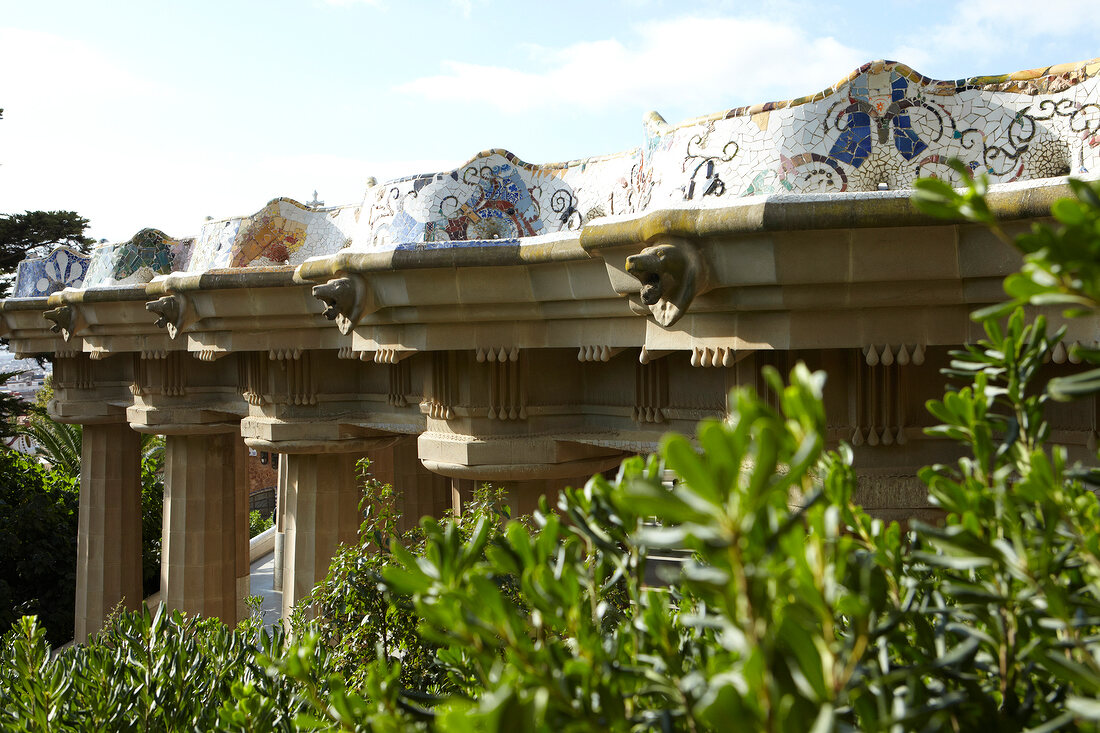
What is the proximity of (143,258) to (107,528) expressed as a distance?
6198mm

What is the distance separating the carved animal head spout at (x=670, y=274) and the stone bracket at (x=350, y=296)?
320 centimetres

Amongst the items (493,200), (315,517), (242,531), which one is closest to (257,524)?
(242,531)

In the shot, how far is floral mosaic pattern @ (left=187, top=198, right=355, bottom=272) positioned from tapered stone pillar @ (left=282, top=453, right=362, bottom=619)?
2.34m

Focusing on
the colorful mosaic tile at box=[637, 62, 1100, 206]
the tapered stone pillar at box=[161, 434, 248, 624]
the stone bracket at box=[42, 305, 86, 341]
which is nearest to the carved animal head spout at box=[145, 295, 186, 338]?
the stone bracket at box=[42, 305, 86, 341]

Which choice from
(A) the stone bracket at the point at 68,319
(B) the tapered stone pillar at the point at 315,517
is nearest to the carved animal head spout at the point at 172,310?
(B) the tapered stone pillar at the point at 315,517

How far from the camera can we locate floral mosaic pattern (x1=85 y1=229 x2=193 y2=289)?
1471cm

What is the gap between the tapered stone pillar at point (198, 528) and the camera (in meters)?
16.0

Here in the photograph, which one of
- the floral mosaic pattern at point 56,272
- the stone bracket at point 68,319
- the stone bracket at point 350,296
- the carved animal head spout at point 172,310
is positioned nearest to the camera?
the stone bracket at point 350,296

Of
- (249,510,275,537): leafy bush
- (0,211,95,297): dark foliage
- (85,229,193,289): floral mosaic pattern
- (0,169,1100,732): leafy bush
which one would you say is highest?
(0,211,95,297): dark foliage

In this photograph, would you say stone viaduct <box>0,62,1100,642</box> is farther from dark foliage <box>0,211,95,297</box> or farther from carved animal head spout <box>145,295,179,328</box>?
dark foliage <box>0,211,95,297</box>

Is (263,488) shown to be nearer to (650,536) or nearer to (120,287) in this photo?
(120,287)

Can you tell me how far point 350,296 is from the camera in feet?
28.8

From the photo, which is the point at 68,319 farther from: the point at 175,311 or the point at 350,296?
the point at 350,296

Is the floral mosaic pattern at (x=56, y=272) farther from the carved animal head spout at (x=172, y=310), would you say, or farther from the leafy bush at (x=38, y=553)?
the carved animal head spout at (x=172, y=310)
